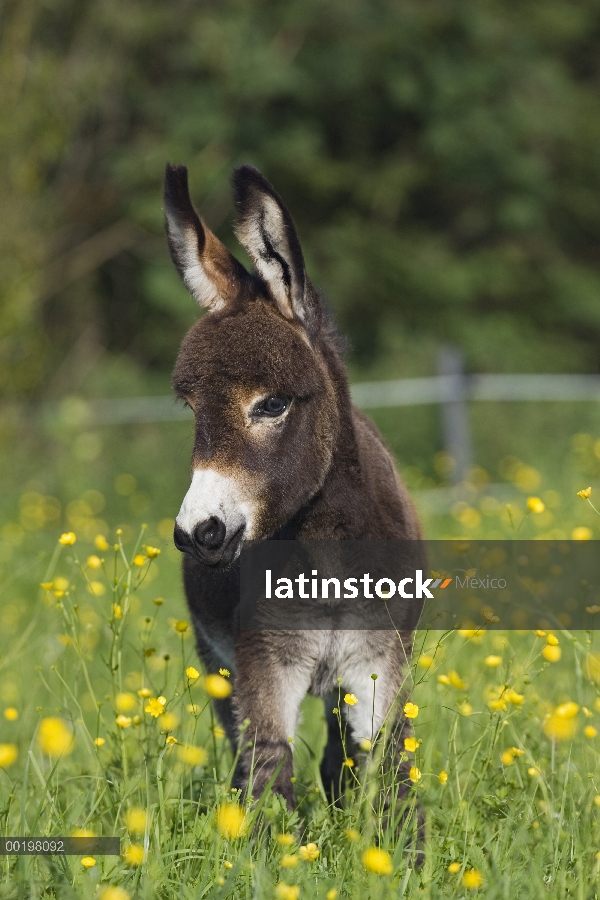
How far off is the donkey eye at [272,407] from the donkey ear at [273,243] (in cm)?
26

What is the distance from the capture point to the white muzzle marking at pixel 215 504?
6.54 feet

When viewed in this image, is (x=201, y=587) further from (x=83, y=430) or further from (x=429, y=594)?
(x=83, y=430)

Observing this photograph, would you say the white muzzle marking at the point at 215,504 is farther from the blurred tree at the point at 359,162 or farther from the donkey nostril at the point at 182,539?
the blurred tree at the point at 359,162

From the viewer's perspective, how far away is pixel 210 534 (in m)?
2.01

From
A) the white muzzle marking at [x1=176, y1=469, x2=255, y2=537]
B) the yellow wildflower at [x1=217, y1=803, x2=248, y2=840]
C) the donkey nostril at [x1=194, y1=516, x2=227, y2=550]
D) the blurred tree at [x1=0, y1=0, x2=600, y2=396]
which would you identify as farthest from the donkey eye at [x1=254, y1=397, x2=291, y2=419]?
the blurred tree at [x1=0, y1=0, x2=600, y2=396]

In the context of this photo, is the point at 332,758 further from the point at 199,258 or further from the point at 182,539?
the point at 199,258

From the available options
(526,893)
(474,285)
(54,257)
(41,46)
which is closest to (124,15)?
(41,46)

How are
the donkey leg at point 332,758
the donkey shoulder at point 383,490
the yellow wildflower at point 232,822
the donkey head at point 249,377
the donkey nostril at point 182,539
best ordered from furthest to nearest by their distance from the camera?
the donkey leg at point 332,758
the donkey shoulder at point 383,490
the donkey head at point 249,377
the donkey nostril at point 182,539
the yellow wildflower at point 232,822

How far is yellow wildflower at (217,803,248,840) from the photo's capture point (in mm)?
1758

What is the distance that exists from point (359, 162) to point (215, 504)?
1559 cm

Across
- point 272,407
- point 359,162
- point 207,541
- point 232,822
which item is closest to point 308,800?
point 232,822

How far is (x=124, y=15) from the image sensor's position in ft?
45.5

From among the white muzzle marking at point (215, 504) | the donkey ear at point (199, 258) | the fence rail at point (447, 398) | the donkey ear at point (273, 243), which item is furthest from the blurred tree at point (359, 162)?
the white muzzle marking at point (215, 504)

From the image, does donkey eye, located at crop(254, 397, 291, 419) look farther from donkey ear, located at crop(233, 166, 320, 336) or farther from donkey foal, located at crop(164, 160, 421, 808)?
donkey ear, located at crop(233, 166, 320, 336)
